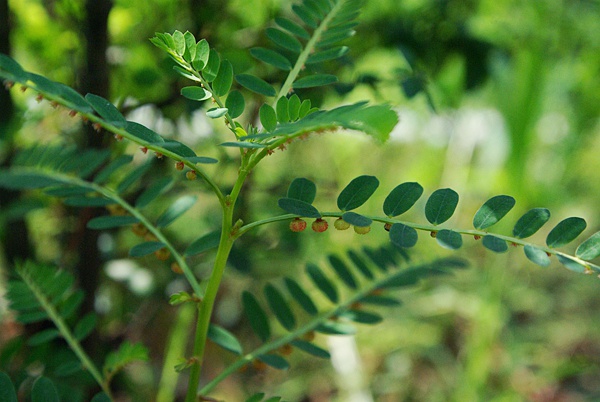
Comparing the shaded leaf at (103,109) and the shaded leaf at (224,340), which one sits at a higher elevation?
the shaded leaf at (103,109)

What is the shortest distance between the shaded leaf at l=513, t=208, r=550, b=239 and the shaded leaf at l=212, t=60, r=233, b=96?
21cm

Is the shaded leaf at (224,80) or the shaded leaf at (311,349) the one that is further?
the shaded leaf at (311,349)

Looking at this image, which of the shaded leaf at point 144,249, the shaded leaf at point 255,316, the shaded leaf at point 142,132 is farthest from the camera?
the shaded leaf at point 255,316

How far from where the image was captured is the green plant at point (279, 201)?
308 mm

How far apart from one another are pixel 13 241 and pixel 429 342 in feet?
3.43

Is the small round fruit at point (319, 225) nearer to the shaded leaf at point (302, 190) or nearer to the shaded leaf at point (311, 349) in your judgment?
the shaded leaf at point (302, 190)

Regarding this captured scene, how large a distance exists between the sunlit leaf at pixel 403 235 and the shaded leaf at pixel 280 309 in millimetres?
219

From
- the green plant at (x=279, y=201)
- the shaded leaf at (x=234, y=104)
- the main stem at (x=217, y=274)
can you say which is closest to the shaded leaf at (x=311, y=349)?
the green plant at (x=279, y=201)

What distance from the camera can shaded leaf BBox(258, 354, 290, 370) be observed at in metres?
0.45

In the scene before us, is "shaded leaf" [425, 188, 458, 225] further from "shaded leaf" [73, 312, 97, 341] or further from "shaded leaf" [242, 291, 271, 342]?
"shaded leaf" [73, 312, 97, 341]

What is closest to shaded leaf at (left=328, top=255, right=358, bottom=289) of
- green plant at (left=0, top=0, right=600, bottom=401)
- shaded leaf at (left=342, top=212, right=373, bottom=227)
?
green plant at (left=0, top=0, right=600, bottom=401)

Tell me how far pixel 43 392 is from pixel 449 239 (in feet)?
0.94

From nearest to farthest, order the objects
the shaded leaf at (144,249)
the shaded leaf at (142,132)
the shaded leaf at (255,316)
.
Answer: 1. the shaded leaf at (142,132)
2. the shaded leaf at (144,249)
3. the shaded leaf at (255,316)

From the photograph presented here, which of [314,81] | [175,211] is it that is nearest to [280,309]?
[175,211]
